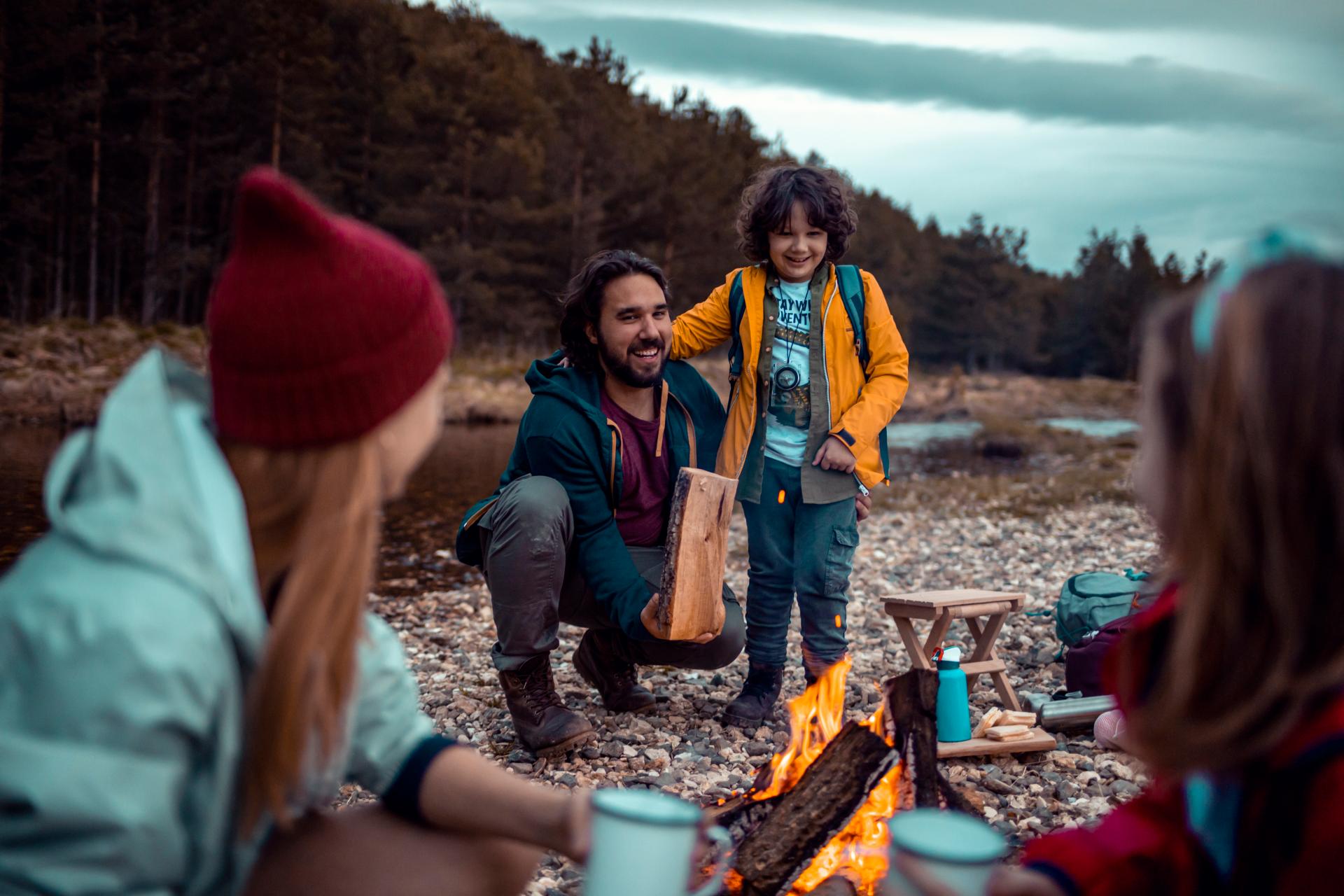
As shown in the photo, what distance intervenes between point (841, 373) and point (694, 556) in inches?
51.0

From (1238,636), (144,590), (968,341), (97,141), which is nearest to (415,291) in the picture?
(144,590)

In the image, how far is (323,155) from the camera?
36.5 meters

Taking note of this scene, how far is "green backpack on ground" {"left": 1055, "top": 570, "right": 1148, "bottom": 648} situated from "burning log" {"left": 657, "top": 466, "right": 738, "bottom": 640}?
2.21 metres

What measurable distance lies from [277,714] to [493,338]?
39699mm

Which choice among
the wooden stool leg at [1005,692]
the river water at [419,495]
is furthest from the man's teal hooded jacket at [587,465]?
the river water at [419,495]

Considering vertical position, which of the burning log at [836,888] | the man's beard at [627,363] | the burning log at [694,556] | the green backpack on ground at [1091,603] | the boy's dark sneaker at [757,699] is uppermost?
the man's beard at [627,363]

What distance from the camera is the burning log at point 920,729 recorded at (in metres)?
3.04

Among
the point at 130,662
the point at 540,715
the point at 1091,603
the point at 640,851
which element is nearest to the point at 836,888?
the point at 640,851

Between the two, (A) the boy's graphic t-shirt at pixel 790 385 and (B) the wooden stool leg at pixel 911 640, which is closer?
(B) the wooden stool leg at pixel 911 640

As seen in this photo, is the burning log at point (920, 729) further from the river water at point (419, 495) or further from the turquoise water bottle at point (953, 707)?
the river water at point (419, 495)

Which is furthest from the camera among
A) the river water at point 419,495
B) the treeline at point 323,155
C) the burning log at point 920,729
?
the treeline at point 323,155

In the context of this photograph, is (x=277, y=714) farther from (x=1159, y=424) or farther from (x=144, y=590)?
(x=1159, y=424)

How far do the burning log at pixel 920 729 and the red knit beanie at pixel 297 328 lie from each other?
207 centimetres

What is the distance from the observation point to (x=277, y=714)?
1511 millimetres
